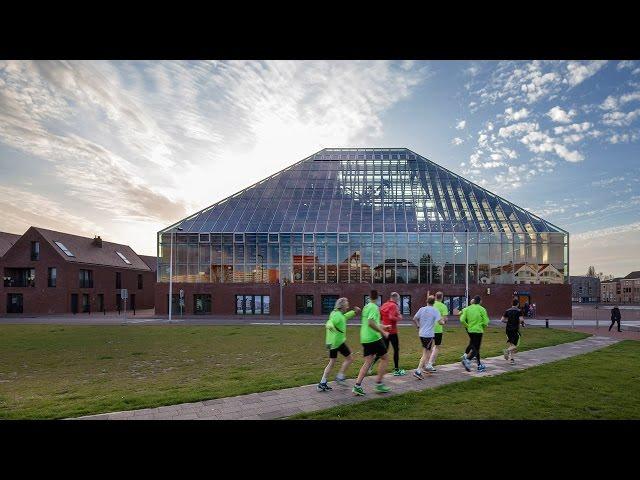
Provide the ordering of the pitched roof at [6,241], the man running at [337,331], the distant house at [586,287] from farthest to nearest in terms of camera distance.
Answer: the distant house at [586,287], the pitched roof at [6,241], the man running at [337,331]

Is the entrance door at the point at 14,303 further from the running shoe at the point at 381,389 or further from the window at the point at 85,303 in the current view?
the running shoe at the point at 381,389

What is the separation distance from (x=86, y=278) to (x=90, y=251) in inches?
171

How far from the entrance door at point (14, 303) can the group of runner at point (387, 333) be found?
4675 cm

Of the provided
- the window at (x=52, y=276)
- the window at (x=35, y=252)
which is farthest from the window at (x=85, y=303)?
the window at (x=35, y=252)

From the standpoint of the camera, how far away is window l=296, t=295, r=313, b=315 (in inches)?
1489

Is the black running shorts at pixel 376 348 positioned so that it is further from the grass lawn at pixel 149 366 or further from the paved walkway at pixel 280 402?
the grass lawn at pixel 149 366

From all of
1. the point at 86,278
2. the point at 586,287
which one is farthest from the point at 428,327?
the point at 586,287

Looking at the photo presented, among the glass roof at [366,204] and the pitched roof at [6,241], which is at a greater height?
the glass roof at [366,204]

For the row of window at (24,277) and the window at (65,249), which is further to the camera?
the window at (65,249)

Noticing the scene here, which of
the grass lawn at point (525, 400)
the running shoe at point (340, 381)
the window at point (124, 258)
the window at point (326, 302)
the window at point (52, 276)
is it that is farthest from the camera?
the window at point (124, 258)

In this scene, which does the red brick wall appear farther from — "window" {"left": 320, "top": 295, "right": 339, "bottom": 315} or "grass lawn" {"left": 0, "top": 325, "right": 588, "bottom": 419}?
"grass lawn" {"left": 0, "top": 325, "right": 588, "bottom": 419}

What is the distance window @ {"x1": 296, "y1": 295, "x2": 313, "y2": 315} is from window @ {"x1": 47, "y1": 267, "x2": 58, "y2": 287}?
92.6 ft

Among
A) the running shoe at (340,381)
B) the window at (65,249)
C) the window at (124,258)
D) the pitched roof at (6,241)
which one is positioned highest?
the pitched roof at (6,241)

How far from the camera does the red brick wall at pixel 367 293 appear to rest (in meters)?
36.5
